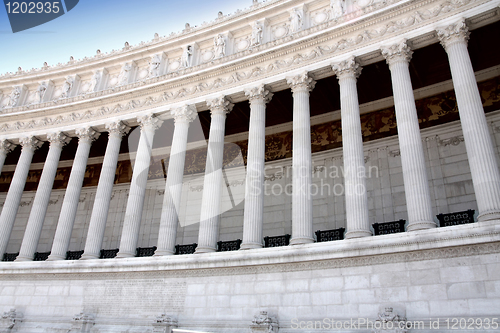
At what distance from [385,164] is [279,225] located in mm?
7561

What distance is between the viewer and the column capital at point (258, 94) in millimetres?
24234

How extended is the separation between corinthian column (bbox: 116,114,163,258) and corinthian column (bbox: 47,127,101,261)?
12.4 feet

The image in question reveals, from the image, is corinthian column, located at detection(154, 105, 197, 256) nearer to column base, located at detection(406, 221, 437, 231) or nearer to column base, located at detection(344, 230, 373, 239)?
column base, located at detection(344, 230, 373, 239)

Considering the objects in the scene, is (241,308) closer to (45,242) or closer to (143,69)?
(143,69)

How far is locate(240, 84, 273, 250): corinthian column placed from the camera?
821 inches

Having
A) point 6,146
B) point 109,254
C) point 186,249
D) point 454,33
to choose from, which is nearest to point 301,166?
point 186,249

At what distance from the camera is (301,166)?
21.0 m

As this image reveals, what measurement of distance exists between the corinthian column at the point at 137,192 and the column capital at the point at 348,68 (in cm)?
1160

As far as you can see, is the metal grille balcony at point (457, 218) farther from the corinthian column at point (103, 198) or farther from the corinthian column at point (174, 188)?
the corinthian column at point (103, 198)

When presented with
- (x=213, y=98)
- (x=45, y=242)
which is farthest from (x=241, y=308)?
(x=45, y=242)

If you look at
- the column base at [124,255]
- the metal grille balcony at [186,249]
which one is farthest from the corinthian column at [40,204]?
the metal grille balcony at [186,249]

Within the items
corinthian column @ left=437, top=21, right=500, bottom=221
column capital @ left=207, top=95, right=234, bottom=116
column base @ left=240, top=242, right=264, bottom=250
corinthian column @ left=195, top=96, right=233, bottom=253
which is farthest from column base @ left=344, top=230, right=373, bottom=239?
column capital @ left=207, top=95, right=234, bottom=116

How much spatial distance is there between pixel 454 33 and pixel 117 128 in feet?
64.7

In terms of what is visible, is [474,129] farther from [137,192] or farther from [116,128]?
[116,128]
